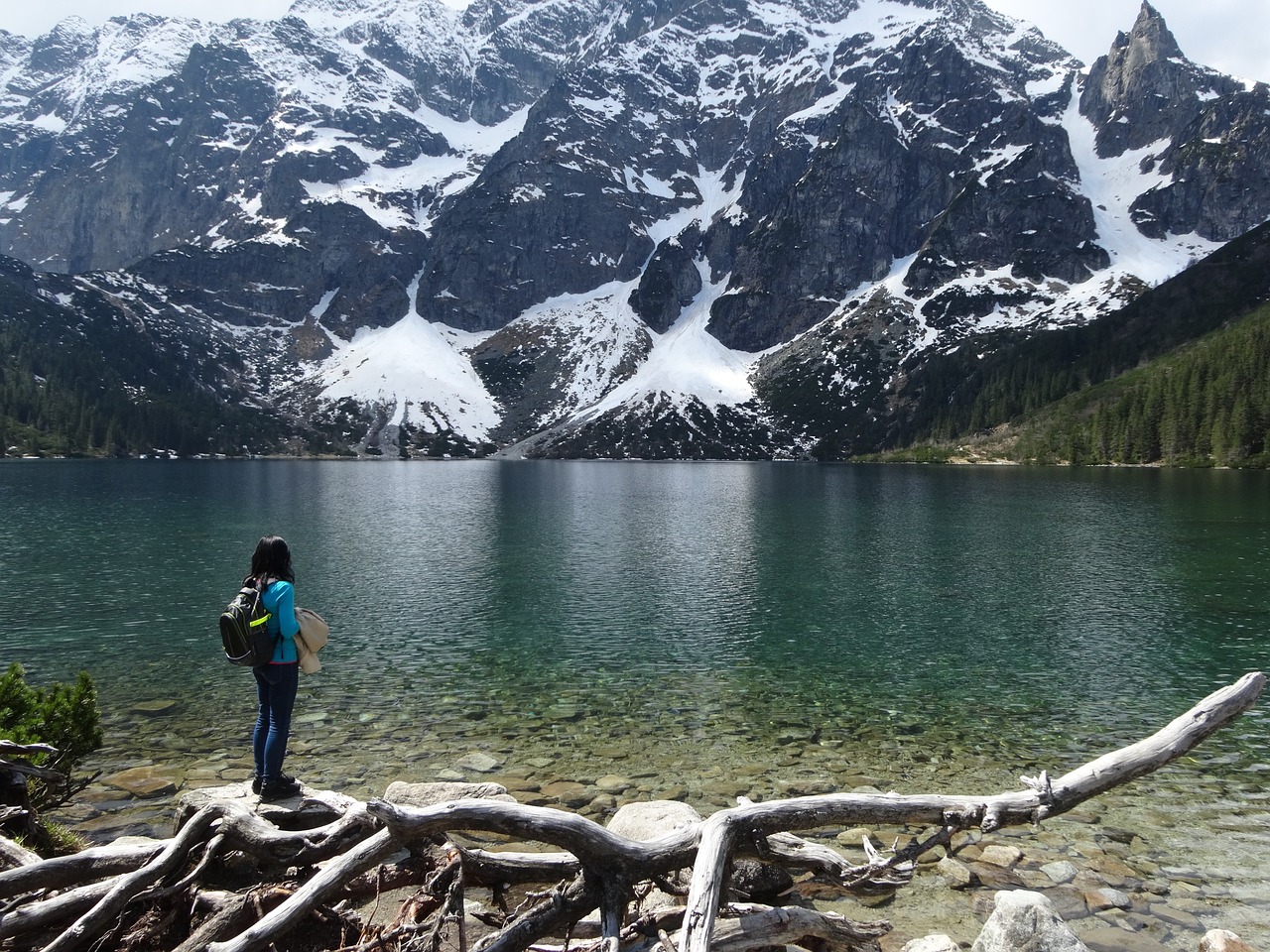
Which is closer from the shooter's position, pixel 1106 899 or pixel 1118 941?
pixel 1118 941

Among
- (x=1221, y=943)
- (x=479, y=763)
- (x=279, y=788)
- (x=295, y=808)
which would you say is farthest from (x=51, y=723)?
(x=1221, y=943)

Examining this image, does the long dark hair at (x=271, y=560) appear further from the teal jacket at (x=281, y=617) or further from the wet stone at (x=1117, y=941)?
the wet stone at (x=1117, y=941)

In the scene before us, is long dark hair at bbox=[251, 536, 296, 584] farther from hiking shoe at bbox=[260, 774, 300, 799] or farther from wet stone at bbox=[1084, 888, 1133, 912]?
wet stone at bbox=[1084, 888, 1133, 912]

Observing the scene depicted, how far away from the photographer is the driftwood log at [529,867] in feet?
24.1

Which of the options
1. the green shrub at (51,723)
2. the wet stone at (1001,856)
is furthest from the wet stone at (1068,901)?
the green shrub at (51,723)

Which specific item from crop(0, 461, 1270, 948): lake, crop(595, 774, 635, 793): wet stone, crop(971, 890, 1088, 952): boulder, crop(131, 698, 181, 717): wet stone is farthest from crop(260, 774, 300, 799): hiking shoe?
crop(131, 698, 181, 717): wet stone

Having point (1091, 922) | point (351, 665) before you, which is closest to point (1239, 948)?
point (1091, 922)

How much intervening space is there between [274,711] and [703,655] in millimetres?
20656

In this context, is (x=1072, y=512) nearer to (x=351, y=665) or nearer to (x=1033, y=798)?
(x=351, y=665)

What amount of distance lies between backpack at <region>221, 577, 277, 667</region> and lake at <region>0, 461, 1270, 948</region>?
6.65 m

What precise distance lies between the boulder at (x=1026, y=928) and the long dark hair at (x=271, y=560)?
10.5m

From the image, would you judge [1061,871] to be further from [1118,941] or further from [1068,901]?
[1118,941]

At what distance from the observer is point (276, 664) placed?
11867mm

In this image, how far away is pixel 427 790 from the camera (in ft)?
41.9
